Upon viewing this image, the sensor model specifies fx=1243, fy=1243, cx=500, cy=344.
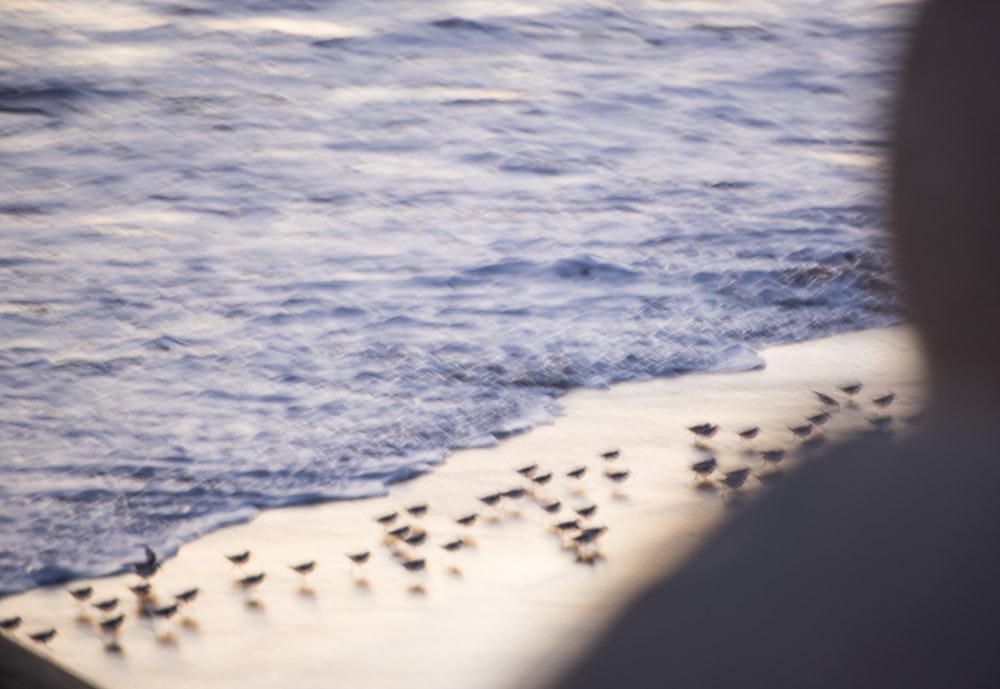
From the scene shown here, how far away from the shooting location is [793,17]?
754 centimetres

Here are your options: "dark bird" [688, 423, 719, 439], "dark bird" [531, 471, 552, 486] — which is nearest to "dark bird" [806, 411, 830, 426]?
"dark bird" [688, 423, 719, 439]

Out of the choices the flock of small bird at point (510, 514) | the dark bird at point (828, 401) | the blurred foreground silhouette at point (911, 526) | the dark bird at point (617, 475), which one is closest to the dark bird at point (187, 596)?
the flock of small bird at point (510, 514)

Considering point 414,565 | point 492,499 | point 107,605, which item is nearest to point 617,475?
point 492,499

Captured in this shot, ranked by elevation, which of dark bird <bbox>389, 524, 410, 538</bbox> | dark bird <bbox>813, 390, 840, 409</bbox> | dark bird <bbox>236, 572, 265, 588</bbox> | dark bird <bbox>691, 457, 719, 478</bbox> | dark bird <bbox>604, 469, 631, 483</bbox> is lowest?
dark bird <bbox>236, 572, 265, 588</bbox>

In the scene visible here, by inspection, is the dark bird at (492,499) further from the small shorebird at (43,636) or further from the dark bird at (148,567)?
the small shorebird at (43,636)

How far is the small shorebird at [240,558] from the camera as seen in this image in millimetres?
2689

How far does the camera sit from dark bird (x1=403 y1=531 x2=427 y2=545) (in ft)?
9.18

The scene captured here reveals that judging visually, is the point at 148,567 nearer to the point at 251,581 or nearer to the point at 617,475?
the point at 251,581

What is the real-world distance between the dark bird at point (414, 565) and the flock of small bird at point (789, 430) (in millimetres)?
726

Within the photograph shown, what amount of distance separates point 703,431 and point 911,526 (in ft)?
2.29

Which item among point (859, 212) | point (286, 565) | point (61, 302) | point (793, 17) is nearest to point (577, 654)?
point (286, 565)

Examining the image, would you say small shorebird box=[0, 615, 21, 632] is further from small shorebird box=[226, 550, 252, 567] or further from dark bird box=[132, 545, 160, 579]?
small shorebird box=[226, 550, 252, 567]

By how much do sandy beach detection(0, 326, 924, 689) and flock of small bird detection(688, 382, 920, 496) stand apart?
0.01 meters

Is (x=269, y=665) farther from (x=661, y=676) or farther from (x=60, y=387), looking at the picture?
(x=60, y=387)
